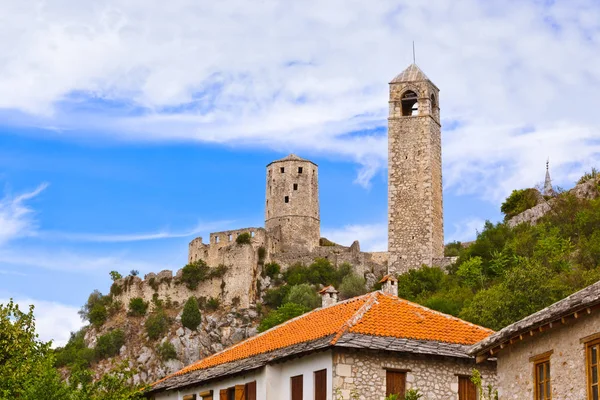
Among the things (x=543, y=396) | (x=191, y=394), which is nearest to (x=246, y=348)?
(x=191, y=394)

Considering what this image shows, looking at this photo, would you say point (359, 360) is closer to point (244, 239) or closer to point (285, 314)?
point (285, 314)

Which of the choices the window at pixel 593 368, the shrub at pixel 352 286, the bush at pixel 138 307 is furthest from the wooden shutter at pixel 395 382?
the bush at pixel 138 307

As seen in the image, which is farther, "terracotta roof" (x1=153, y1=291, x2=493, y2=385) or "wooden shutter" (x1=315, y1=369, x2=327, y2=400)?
"terracotta roof" (x1=153, y1=291, x2=493, y2=385)

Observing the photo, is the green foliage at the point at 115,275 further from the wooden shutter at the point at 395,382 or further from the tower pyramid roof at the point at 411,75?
the wooden shutter at the point at 395,382

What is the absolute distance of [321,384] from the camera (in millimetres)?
27109

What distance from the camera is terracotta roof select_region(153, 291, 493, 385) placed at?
28031mm

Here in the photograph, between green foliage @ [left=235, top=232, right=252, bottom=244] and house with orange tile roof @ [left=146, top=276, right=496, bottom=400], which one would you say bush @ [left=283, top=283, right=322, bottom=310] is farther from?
house with orange tile roof @ [left=146, top=276, right=496, bottom=400]

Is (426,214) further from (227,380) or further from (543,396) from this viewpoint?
(543,396)

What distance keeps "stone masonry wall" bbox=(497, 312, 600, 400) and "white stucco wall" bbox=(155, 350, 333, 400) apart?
205 inches

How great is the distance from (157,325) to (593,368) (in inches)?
3203

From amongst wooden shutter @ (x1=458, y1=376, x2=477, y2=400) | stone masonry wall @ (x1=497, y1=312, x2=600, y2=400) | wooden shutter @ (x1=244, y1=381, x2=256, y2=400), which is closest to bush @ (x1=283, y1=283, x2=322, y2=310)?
wooden shutter @ (x1=244, y1=381, x2=256, y2=400)

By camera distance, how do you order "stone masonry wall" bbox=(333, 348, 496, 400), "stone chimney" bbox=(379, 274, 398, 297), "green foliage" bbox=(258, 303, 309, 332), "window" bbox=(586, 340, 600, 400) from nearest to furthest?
1. "window" bbox=(586, 340, 600, 400)
2. "stone masonry wall" bbox=(333, 348, 496, 400)
3. "stone chimney" bbox=(379, 274, 398, 297)
4. "green foliage" bbox=(258, 303, 309, 332)

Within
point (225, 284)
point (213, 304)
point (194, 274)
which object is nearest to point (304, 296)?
point (225, 284)

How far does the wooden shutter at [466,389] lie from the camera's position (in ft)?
91.2
